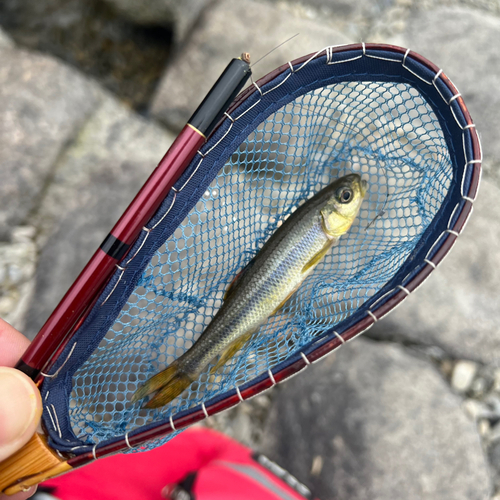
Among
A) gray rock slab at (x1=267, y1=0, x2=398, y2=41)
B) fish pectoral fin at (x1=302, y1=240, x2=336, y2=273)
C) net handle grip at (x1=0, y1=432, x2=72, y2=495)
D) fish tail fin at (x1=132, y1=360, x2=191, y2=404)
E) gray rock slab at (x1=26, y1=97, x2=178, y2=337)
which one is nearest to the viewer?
net handle grip at (x1=0, y1=432, x2=72, y2=495)

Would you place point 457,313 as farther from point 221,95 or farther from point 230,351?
point 221,95

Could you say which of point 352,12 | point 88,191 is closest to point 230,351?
point 88,191

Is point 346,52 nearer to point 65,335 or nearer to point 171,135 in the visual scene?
point 65,335

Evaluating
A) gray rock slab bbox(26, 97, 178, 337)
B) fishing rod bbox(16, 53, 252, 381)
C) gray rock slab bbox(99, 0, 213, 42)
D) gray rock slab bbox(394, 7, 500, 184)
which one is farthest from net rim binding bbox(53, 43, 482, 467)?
gray rock slab bbox(99, 0, 213, 42)

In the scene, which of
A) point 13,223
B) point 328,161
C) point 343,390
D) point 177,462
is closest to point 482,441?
point 343,390

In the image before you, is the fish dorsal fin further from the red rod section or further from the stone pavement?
the stone pavement

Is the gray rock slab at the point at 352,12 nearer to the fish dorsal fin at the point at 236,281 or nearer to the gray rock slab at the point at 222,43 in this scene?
the gray rock slab at the point at 222,43
